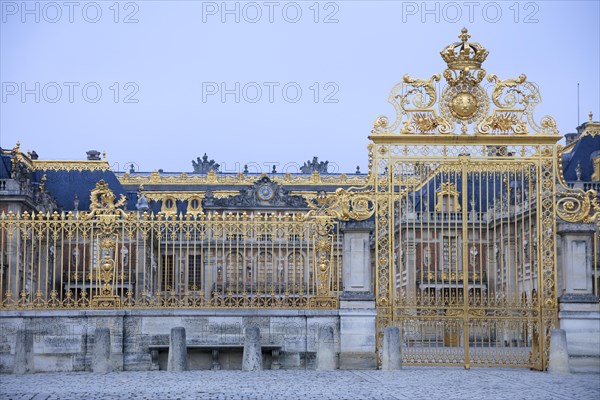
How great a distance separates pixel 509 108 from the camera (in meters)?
20.0

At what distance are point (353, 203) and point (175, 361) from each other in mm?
4259

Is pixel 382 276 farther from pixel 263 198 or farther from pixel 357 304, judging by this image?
pixel 263 198

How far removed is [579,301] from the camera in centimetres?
1958

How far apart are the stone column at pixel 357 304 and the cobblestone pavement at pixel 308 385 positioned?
0.92m

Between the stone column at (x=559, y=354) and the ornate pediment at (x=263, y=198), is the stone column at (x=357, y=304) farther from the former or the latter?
the ornate pediment at (x=263, y=198)

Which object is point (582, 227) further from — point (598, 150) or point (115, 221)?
point (598, 150)

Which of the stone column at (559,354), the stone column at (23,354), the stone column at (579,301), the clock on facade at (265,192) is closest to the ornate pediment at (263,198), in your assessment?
the clock on facade at (265,192)

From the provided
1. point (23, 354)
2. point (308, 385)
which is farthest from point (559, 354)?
point (23, 354)

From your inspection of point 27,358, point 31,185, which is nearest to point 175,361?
point 27,358

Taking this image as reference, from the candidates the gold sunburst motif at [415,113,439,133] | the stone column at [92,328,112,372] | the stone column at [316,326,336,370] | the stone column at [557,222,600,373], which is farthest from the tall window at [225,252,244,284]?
the stone column at [557,222,600,373]

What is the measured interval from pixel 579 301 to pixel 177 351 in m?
7.18

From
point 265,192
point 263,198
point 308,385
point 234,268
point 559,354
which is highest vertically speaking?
point 265,192

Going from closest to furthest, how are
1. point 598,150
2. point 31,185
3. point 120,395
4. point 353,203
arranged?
point 120,395 → point 353,203 → point 31,185 → point 598,150

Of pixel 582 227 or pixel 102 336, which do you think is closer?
pixel 102 336
